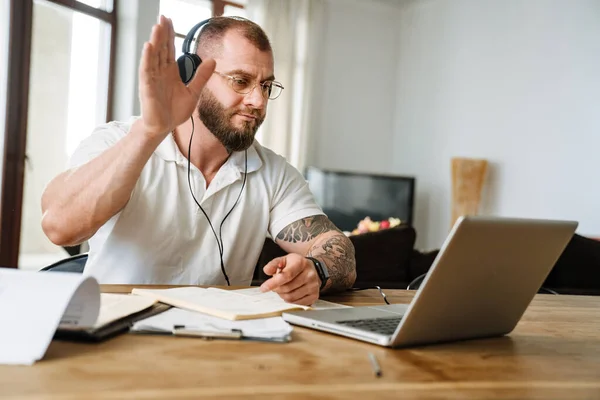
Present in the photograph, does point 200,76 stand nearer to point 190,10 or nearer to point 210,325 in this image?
point 210,325

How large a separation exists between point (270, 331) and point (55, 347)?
0.30m

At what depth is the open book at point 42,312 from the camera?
791 mm

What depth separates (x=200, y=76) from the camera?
4.84 ft

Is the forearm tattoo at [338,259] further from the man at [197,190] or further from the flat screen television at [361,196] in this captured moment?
the flat screen television at [361,196]

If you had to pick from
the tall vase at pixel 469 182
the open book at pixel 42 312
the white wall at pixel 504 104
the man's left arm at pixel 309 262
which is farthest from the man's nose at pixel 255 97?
the tall vase at pixel 469 182

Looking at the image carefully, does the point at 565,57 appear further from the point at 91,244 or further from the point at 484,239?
the point at 484,239

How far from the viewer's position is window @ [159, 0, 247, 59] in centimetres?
530

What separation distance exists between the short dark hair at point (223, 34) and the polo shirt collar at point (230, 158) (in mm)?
Result: 287

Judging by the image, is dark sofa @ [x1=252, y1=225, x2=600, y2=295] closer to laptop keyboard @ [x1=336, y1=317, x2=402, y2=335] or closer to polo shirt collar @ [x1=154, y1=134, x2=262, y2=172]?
polo shirt collar @ [x1=154, y1=134, x2=262, y2=172]

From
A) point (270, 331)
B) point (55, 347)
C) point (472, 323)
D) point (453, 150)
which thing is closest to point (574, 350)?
point (472, 323)

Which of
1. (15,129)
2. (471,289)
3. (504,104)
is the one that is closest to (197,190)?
(471,289)

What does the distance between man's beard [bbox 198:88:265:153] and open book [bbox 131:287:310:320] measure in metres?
0.66

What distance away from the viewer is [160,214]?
177 centimetres

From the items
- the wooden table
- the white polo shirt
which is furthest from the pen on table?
the white polo shirt
